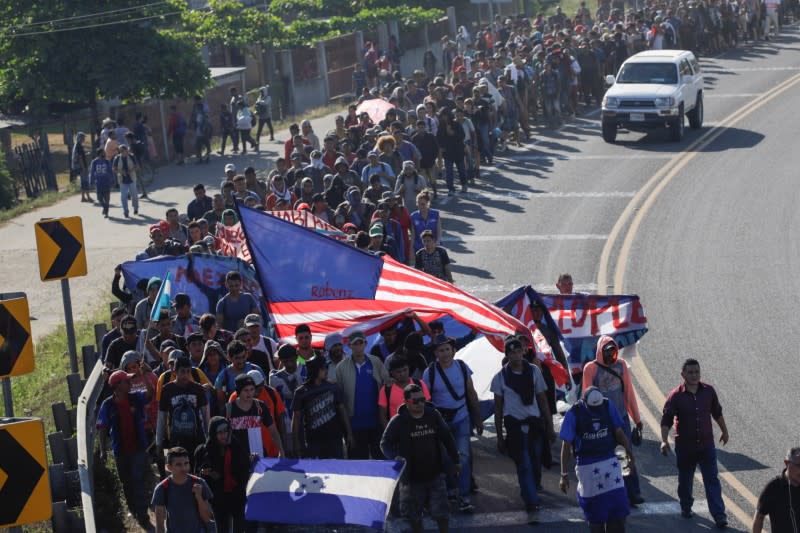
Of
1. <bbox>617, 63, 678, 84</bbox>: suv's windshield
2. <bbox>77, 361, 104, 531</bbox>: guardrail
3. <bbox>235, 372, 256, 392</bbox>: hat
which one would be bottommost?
<bbox>77, 361, 104, 531</bbox>: guardrail

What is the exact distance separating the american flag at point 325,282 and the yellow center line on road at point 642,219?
287 cm

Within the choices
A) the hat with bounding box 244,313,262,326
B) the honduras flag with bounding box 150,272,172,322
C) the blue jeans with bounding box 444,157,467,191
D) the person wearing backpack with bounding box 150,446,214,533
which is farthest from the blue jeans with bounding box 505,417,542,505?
the blue jeans with bounding box 444,157,467,191

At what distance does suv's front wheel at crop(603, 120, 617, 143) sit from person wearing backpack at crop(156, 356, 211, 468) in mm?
21407

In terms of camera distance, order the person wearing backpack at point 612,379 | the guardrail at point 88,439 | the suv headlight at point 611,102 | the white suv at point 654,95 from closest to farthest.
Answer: the guardrail at point 88,439, the person wearing backpack at point 612,379, the white suv at point 654,95, the suv headlight at point 611,102

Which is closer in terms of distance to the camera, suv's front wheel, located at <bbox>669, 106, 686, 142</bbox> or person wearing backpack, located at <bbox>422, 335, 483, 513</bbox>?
person wearing backpack, located at <bbox>422, 335, 483, 513</bbox>

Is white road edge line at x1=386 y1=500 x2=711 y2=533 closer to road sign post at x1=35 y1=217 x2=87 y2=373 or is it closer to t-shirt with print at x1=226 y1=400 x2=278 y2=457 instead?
t-shirt with print at x1=226 y1=400 x2=278 y2=457

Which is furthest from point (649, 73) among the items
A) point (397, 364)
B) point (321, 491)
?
point (321, 491)

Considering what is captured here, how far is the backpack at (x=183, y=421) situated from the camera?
40.6ft

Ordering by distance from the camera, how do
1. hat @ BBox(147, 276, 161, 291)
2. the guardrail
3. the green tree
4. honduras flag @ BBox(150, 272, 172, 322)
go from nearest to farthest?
the guardrail < honduras flag @ BBox(150, 272, 172, 322) < hat @ BBox(147, 276, 161, 291) < the green tree

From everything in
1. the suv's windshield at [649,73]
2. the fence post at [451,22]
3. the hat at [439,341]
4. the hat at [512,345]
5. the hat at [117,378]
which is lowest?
the hat at [439,341]

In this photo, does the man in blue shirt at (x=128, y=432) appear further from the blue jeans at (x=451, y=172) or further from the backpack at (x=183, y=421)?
the blue jeans at (x=451, y=172)

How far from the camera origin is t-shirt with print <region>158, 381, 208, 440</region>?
12.4m

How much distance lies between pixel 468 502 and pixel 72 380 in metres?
4.89

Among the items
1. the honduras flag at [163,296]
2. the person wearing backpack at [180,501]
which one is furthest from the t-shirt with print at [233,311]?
the person wearing backpack at [180,501]
